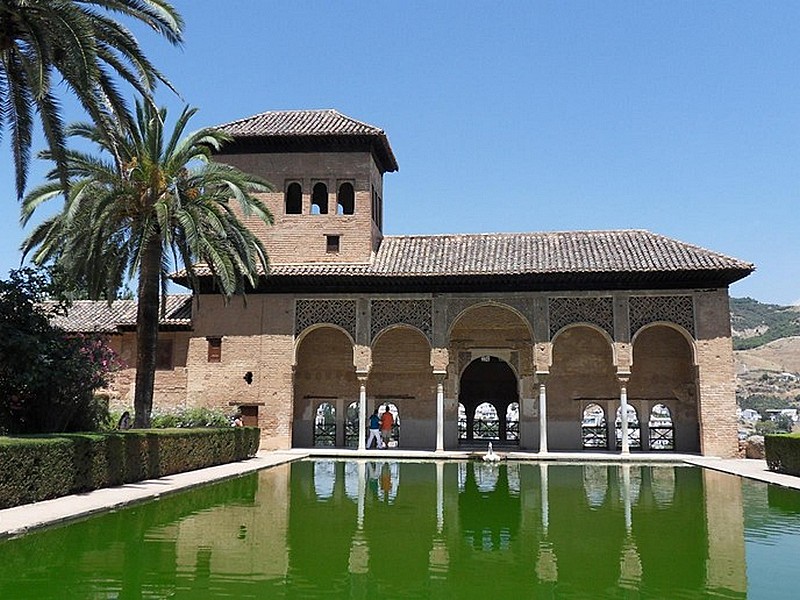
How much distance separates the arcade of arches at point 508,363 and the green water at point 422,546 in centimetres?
897

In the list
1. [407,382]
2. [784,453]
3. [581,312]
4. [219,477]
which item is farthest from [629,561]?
[407,382]

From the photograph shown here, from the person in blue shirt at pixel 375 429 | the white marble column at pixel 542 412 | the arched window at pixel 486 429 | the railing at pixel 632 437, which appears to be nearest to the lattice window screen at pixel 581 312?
the white marble column at pixel 542 412

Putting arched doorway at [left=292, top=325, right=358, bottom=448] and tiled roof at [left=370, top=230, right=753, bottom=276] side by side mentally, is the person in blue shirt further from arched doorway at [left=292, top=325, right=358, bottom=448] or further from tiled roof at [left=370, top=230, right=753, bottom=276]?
tiled roof at [left=370, top=230, right=753, bottom=276]

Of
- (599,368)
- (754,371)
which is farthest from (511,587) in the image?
(754,371)

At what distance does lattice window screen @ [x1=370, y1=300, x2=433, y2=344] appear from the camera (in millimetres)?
22891

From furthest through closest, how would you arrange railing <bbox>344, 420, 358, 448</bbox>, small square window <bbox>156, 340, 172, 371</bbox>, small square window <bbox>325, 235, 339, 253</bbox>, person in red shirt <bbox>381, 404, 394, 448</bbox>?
railing <bbox>344, 420, 358, 448</bbox> → person in red shirt <bbox>381, 404, 394, 448</bbox> → small square window <bbox>325, 235, 339, 253</bbox> → small square window <bbox>156, 340, 172, 371</bbox>

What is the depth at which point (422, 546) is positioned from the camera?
26.7ft

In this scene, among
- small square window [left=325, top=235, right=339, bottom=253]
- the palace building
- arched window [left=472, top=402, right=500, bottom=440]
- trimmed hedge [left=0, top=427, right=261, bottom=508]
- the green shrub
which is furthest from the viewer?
arched window [left=472, top=402, right=500, bottom=440]

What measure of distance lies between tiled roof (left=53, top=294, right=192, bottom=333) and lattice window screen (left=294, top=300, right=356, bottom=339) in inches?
141

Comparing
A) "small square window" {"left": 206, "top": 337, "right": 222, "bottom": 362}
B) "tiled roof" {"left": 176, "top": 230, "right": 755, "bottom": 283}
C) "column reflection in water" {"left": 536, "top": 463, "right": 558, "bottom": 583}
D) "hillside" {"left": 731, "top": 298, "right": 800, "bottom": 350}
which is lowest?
"column reflection in water" {"left": 536, "top": 463, "right": 558, "bottom": 583}

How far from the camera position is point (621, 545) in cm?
822

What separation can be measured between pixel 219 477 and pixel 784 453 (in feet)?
40.5

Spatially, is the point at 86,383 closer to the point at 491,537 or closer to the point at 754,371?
the point at 491,537


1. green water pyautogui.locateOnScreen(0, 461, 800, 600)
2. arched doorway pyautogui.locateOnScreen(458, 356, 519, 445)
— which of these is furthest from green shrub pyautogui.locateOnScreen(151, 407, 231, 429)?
arched doorway pyautogui.locateOnScreen(458, 356, 519, 445)
